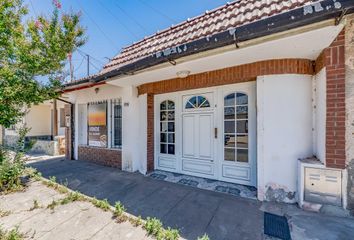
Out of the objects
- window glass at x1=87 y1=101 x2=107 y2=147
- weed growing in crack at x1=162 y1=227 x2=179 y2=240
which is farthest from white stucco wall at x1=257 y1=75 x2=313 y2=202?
window glass at x1=87 y1=101 x2=107 y2=147

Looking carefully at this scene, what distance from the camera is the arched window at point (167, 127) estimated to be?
20.8 feet

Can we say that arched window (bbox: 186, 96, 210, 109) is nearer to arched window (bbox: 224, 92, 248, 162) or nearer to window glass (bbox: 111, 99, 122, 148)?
arched window (bbox: 224, 92, 248, 162)

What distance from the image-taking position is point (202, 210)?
149 inches

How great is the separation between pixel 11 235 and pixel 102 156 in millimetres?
4908

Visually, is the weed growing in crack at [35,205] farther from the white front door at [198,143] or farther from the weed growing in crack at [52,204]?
the white front door at [198,143]

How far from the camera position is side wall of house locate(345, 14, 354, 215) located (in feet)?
11.0

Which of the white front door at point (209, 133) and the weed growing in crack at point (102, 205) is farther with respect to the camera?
the white front door at point (209, 133)

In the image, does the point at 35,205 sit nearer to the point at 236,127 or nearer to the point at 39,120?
the point at 236,127

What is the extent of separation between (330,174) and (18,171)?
25.6 ft

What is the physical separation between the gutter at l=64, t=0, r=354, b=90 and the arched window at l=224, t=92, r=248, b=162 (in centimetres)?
198

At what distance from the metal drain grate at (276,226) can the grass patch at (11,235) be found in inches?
159

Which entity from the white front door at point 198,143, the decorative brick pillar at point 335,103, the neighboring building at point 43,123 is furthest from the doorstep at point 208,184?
the neighboring building at point 43,123

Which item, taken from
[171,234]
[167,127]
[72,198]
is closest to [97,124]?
[167,127]

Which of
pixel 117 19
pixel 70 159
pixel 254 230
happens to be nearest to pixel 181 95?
pixel 254 230
